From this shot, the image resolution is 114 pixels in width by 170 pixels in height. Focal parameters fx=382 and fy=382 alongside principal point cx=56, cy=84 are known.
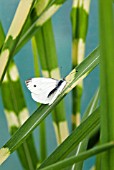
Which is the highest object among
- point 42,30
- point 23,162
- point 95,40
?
point 42,30

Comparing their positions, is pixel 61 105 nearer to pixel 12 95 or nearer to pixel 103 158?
pixel 12 95

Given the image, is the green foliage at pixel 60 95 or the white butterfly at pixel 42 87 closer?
the green foliage at pixel 60 95

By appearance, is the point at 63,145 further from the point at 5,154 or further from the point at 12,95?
the point at 12,95

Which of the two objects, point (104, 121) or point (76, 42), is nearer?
point (104, 121)

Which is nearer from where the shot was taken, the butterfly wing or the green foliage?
the green foliage

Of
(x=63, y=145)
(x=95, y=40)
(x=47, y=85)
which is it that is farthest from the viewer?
(x=95, y=40)

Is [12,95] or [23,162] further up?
[12,95]

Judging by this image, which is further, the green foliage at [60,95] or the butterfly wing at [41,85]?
the butterfly wing at [41,85]

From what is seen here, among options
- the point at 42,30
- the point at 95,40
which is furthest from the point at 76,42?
the point at 95,40

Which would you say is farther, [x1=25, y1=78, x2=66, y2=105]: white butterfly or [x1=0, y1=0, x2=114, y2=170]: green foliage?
[x1=25, y1=78, x2=66, y2=105]: white butterfly

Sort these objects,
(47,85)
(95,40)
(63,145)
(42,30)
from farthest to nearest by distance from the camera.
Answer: (95,40) → (42,30) → (47,85) → (63,145)
